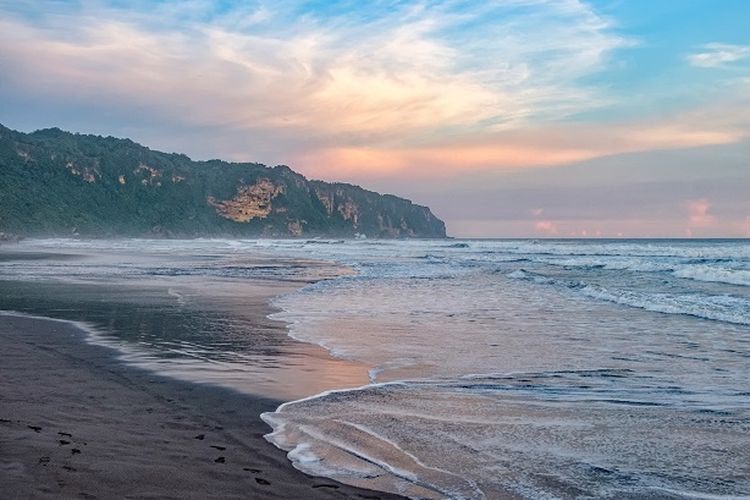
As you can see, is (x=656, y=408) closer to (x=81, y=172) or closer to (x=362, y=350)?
(x=362, y=350)

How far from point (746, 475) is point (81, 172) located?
17359 cm

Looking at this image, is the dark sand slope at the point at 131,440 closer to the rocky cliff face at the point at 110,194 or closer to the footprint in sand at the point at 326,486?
the footprint in sand at the point at 326,486

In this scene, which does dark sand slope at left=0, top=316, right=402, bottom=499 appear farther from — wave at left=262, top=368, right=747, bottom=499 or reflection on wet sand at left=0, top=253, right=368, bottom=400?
reflection on wet sand at left=0, top=253, right=368, bottom=400

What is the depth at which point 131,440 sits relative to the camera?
204 inches

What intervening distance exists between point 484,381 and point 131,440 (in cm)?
424

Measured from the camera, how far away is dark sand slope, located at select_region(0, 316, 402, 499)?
4.23 meters

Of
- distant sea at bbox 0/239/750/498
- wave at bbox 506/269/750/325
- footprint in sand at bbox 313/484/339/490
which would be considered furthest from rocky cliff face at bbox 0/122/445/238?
footprint in sand at bbox 313/484/339/490

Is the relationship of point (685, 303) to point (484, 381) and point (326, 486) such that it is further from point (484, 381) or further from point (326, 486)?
point (326, 486)

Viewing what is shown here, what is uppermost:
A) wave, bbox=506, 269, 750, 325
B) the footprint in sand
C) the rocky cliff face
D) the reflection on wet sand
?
the rocky cliff face

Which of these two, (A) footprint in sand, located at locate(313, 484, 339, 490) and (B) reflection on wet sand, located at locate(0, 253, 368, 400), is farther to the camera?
(B) reflection on wet sand, located at locate(0, 253, 368, 400)

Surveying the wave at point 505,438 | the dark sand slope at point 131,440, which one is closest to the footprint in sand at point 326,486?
the dark sand slope at point 131,440

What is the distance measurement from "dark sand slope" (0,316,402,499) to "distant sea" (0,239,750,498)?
36 cm

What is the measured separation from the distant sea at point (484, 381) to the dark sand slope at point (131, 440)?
0.36 meters

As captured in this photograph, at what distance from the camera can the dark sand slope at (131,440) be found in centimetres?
423
